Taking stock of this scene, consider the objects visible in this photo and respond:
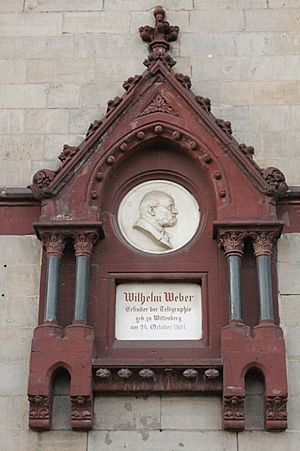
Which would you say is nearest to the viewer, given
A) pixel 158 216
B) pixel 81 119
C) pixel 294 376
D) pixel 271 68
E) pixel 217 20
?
pixel 294 376

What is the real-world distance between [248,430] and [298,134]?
10.2ft

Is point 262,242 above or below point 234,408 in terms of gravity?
above

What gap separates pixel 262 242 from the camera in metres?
9.49

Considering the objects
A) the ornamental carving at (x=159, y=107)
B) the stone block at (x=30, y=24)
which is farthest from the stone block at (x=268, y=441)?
the stone block at (x=30, y=24)

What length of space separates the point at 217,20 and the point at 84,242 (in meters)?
3.02

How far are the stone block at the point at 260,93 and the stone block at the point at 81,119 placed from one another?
4.36 feet

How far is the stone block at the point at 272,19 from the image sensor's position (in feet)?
35.8

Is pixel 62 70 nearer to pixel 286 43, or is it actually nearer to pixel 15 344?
pixel 286 43

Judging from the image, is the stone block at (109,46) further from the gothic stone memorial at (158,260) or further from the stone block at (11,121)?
the stone block at (11,121)

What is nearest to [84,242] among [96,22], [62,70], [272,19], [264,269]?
[264,269]

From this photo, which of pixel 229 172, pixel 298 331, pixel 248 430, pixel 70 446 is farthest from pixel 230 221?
pixel 70 446

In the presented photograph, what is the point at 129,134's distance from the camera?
1004 centimetres

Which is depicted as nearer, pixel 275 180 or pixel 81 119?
pixel 275 180

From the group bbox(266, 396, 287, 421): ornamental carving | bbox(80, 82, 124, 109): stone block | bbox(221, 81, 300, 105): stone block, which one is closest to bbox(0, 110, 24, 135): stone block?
bbox(80, 82, 124, 109): stone block
